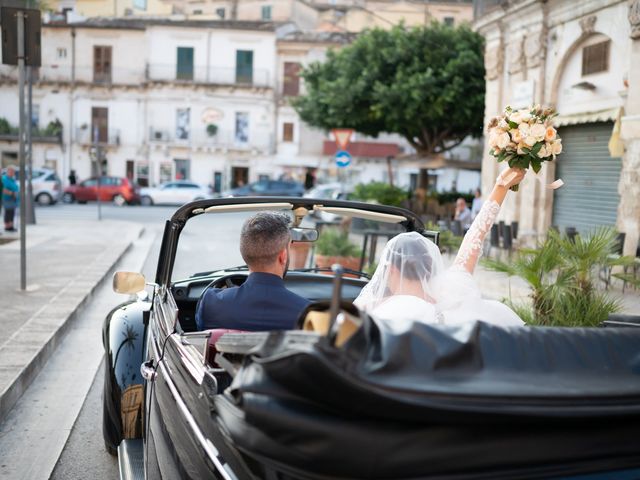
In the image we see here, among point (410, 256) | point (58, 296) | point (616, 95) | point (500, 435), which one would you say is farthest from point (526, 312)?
point (616, 95)

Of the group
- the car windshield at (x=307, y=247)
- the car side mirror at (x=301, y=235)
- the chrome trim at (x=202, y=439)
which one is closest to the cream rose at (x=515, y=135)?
the car windshield at (x=307, y=247)

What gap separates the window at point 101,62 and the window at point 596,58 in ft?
140

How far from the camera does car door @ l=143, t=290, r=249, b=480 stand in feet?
7.35

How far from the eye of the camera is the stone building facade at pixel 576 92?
41.7ft

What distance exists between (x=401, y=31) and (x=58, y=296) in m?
19.7

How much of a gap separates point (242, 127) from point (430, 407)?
52.1 metres

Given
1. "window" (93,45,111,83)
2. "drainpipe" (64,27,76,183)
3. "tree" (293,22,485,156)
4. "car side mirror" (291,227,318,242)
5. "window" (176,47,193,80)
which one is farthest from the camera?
"window" (176,47,193,80)

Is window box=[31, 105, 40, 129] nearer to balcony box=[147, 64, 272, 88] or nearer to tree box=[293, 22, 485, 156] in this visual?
balcony box=[147, 64, 272, 88]

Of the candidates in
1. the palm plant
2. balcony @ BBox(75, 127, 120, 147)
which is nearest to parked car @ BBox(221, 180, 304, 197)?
balcony @ BBox(75, 127, 120, 147)

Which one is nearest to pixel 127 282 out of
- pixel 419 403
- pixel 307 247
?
pixel 419 403

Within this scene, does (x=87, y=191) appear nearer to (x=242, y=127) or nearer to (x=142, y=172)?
(x=142, y=172)

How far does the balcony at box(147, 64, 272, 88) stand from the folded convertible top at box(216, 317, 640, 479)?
51856 mm

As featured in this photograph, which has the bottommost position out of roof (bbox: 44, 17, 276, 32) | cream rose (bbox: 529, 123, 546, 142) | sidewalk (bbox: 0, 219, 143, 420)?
sidewalk (bbox: 0, 219, 143, 420)

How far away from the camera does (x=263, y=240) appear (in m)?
3.27
